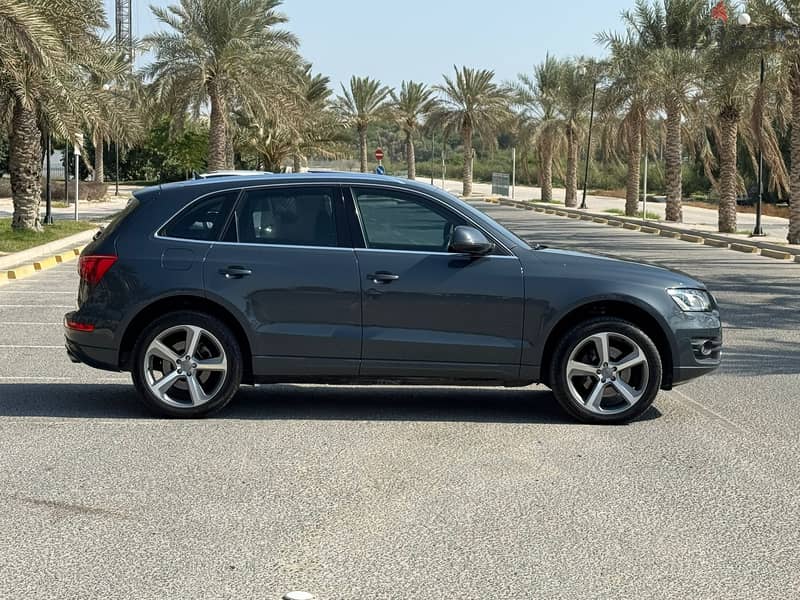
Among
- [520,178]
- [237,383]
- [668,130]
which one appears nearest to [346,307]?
[237,383]

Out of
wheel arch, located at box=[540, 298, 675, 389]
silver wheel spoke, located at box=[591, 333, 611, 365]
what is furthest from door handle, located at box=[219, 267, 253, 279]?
silver wheel spoke, located at box=[591, 333, 611, 365]

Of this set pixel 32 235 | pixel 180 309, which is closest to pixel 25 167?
pixel 32 235

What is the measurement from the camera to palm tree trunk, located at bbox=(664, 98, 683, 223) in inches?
1676

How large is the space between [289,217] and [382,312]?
97 centimetres

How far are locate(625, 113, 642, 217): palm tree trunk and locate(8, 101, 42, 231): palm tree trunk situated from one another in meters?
24.0

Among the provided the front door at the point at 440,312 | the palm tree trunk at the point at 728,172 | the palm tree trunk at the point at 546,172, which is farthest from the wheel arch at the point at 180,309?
the palm tree trunk at the point at 546,172

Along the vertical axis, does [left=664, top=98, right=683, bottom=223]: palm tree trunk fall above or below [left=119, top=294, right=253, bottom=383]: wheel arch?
above

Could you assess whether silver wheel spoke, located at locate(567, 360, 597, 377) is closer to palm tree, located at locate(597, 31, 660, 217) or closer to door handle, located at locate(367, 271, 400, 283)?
door handle, located at locate(367, 271, 400, 283)

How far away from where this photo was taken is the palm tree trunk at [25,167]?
29.3 metres

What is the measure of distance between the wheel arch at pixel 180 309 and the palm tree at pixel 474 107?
6444cm

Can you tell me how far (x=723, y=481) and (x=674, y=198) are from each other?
127 feet

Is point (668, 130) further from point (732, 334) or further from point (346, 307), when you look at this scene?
point (346, 307)

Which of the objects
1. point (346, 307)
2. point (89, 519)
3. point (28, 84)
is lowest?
point (89, 519)

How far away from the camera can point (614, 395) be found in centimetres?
Answer: 870
